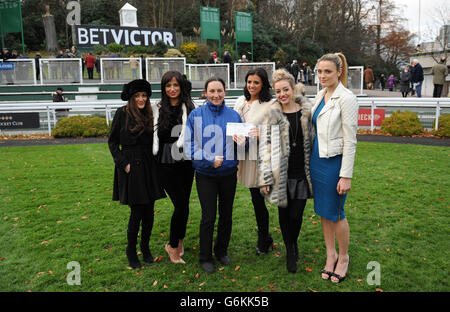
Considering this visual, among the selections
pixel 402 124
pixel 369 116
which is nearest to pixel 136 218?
pixel 402 124

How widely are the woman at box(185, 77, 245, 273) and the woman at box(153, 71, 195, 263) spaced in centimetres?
19

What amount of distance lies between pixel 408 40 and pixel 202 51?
105 ft

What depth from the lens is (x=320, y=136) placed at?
3.65m

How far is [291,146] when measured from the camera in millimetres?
3811

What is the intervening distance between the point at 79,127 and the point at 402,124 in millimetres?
11969

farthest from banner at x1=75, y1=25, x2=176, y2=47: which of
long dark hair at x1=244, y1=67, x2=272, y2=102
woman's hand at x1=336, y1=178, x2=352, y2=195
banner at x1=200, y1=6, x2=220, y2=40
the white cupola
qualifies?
woman's hand at x1=336, y1=178, x2=352, y2=195

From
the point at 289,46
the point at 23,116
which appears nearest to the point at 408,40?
the point at 289,46

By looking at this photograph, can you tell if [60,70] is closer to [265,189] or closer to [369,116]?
[369,116]

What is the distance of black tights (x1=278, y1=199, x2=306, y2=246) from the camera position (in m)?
3.88

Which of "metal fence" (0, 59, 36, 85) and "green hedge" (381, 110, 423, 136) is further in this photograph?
"metal fence" (0, 59, 36, 85)

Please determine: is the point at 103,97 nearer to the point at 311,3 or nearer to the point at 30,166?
the point at 30,166

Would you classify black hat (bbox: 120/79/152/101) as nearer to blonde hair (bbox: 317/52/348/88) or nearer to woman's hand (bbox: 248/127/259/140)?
woman's hand (bbox: 248/127/259/140)

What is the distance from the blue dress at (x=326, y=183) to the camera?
3.64 meters

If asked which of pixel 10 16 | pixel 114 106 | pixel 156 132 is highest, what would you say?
pixel 10 16
